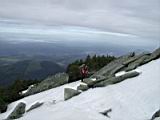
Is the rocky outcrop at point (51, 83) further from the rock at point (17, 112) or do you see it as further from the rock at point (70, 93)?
the rock at point (17, 112)

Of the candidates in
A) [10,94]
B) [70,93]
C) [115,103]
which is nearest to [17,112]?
[70,93]

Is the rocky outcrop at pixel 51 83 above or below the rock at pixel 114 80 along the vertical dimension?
below

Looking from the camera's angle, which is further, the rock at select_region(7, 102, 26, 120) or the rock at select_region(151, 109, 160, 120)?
the rock at select_region(7, 102, 26, 120)

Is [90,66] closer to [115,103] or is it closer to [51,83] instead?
[51,83]

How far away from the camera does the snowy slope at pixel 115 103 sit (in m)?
20.9

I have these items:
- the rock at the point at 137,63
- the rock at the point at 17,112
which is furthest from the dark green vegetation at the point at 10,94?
the rock at the point at 137,63

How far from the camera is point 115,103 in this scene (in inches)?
906

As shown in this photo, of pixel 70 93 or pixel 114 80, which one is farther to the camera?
pixel 114 80

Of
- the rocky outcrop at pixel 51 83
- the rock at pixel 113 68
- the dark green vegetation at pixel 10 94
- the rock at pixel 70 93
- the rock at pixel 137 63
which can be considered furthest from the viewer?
the rocky outcrop at pixel 51 83

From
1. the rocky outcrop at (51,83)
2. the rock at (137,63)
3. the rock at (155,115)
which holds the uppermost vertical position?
the rock at (137,63)

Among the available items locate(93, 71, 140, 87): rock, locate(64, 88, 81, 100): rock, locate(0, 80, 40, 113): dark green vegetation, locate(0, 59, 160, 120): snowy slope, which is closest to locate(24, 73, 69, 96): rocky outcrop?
locate(0, 80, 40, 113): dark green vegetation

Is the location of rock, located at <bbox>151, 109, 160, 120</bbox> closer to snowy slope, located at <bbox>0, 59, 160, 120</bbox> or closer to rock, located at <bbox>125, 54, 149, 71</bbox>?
snowy slope, located at <bbox>0, 59, 160, 120</bbox>

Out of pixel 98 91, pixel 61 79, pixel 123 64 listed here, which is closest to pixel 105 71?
pixel 123 64

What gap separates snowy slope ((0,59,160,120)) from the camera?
20.9 metres
